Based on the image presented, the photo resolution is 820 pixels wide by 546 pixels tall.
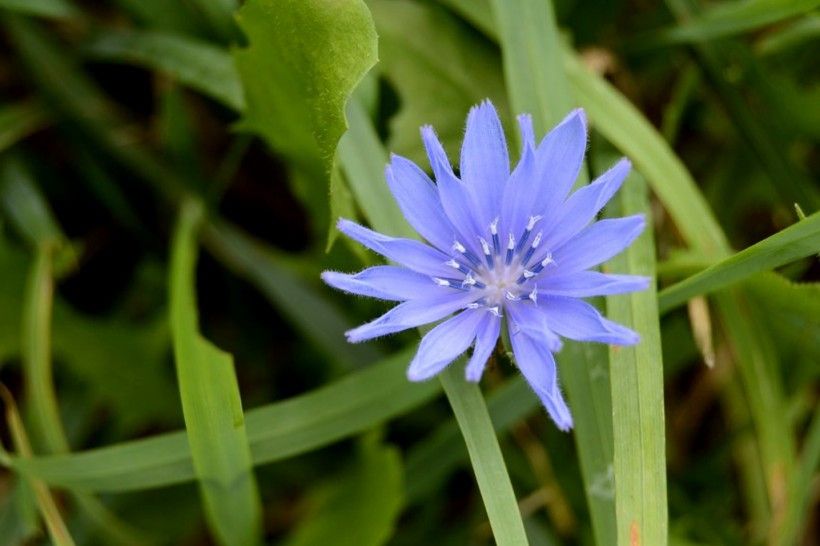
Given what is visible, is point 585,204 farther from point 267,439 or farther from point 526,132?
point 267,439

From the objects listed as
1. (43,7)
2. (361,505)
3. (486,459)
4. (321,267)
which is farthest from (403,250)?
(43,7)

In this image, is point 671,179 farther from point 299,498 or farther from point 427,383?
point 299,498

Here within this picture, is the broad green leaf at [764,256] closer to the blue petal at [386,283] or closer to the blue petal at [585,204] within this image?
the blue petal at [585,204]

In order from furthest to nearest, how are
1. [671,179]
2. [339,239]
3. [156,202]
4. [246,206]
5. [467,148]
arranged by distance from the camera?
[246,206] < [156,202] < [671,179] < [339,239] < [467,148]

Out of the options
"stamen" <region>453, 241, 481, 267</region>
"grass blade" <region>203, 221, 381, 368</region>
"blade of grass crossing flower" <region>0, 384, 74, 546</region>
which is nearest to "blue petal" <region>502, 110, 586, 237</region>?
"stamen" <region>453, 241, 481, 267</region>

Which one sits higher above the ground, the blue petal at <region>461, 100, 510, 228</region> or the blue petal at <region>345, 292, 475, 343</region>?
the blue petal at <region>461, 100, 510, 228</region>

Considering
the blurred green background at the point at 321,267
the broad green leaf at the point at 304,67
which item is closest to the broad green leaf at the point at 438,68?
the blurred green background at the point at 321,267

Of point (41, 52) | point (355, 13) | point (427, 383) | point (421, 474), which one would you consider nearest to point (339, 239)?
point (427, 383)

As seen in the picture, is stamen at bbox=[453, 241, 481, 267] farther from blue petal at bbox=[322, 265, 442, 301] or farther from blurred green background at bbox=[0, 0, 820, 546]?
blurred green background at bbox=[0, 0, 820, 546]
